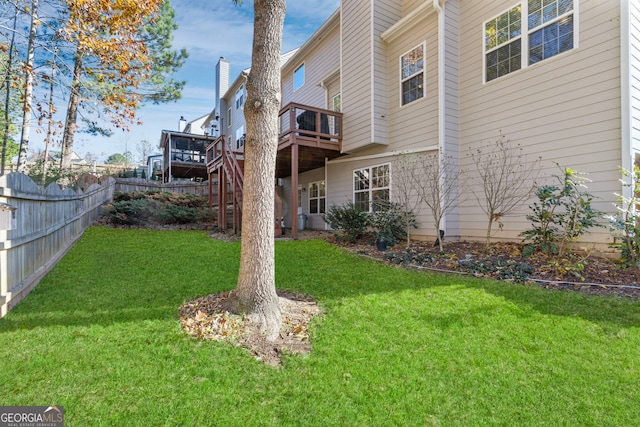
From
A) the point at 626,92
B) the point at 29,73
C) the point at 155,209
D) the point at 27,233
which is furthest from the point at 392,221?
the point at 29,73

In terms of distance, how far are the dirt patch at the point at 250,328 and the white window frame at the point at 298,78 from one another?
12.5 metres

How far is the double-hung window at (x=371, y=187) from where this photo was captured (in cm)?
883

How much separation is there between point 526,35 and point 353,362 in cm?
731

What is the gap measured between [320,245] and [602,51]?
6320 millimetres

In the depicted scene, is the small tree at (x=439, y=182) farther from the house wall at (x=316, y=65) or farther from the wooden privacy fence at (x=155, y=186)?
the wooden privacy fence at (x=155, y=186)

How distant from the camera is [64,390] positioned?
6.54 ft

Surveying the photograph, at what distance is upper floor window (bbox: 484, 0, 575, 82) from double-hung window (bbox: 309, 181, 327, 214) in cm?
661

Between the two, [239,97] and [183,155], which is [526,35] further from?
[183,155]

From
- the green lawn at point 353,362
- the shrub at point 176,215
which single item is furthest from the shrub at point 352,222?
the shrub at point 176,215

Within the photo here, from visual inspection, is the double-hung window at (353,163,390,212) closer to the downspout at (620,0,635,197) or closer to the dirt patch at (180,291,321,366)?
the downspout at (620,0,635,197)

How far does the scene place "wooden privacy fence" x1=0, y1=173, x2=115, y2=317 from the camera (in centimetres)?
320

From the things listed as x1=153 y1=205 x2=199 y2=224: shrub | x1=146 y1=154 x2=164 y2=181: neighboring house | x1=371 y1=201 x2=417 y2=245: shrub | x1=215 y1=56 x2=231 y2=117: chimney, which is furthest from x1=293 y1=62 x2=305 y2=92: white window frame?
x1=146 y1=154 x2=164 y2=181: neighboring house

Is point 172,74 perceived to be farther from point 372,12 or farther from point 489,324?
point 489,324

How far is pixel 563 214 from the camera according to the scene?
531 cm
